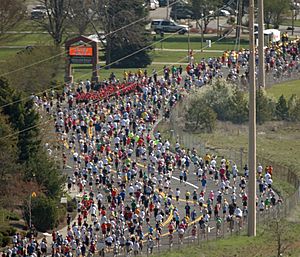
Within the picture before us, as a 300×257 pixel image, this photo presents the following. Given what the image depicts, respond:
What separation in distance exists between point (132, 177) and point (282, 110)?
26049mm

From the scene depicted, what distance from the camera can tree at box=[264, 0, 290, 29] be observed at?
490 ft

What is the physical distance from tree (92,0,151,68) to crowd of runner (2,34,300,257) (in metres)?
15.3

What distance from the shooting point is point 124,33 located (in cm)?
13175

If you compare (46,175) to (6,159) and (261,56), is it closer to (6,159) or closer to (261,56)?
(6,159)

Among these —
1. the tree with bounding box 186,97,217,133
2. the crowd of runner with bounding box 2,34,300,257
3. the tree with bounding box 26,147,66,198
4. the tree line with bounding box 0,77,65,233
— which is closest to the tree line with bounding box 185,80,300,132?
the tree with bounding box 186,97,217,133

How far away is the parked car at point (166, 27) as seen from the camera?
151 m

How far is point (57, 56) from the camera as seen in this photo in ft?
385

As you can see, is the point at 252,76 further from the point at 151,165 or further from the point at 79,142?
the point at 79,142

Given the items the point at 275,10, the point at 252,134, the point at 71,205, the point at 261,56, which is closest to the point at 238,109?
the point at 261,56

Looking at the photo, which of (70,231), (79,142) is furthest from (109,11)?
(70,231)

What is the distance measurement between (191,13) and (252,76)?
87220 millimetres

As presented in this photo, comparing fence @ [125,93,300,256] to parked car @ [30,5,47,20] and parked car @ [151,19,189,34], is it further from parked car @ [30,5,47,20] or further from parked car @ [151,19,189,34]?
parked car @ [151,19,189,34]

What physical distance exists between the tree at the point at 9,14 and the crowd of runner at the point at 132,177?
1550 cm

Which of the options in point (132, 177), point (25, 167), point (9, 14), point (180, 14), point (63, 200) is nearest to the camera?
point (63, 200)
